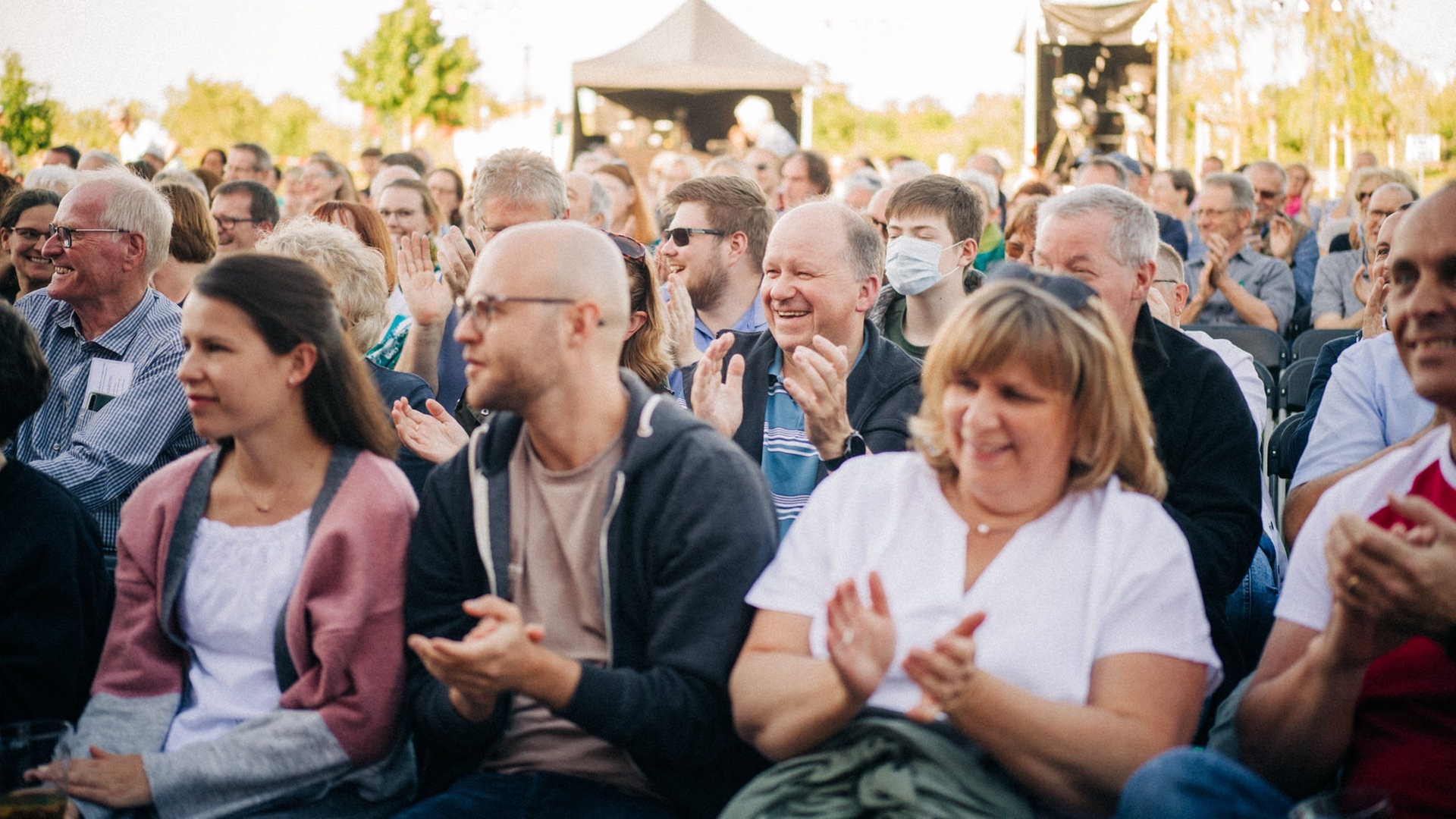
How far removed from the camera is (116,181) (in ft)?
14.0

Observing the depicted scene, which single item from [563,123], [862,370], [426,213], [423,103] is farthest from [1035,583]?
[423,103]

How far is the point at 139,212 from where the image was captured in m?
4.23

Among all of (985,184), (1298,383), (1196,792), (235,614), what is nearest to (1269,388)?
(1298,383)

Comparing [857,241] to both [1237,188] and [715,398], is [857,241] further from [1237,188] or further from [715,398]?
[1237,188]

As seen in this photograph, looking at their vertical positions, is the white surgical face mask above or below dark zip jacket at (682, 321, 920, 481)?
above

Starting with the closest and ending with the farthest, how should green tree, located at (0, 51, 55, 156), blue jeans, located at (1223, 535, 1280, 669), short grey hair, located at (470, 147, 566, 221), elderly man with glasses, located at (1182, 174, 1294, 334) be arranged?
blue jeans, located at (1223, 535, 1280, 669), short grey hair, located at (470, 147, 566, 221), elderly man with glasses, located at (1182, 174, 1294, 334), green tree, located at (0, 51, 55, 156)

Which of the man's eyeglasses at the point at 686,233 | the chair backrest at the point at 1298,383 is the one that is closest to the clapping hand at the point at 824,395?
the man's eyeglasses at the point at 686,233

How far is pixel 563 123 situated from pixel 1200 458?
815 inches

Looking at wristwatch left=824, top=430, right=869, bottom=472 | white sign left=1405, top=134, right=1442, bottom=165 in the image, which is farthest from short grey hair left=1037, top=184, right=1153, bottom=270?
white sign left=1405, top=134, right=1442, bottom=165

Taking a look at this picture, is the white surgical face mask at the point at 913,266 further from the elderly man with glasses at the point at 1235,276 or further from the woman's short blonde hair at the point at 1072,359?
the elderly man with glasses at the point at 1235,276

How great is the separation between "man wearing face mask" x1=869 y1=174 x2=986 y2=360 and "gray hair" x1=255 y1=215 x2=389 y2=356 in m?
1.78

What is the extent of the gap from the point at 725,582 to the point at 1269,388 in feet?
12.7

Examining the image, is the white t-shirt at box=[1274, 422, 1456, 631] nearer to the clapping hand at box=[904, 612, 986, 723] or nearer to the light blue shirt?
the clapping hand at box=[904, 612, 986, 723]

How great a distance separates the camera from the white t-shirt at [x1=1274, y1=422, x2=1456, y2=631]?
2230 millimetres
